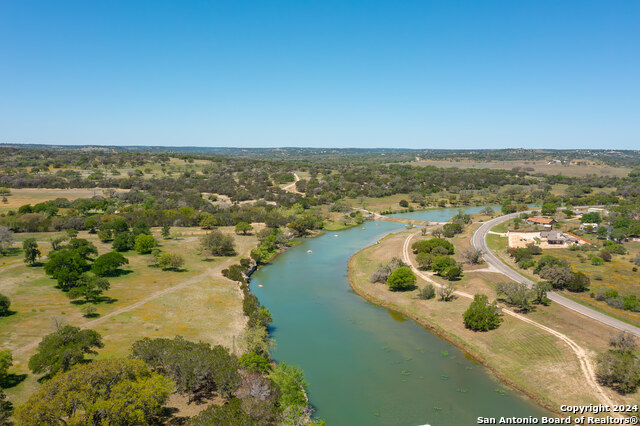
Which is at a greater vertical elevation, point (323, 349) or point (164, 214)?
point (164, 214)

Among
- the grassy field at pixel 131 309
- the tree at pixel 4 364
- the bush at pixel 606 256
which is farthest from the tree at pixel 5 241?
the bush at pixel 606 256

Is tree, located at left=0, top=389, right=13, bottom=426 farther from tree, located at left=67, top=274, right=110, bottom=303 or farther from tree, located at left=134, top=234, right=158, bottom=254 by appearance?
tree, located at left=134, top=234, right=158, bottom=254

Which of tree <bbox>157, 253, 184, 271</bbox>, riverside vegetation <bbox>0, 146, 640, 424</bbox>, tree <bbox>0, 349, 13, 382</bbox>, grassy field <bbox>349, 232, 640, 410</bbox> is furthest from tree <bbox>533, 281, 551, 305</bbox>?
tree <bbox>0, 349, 13, 382</bbox>

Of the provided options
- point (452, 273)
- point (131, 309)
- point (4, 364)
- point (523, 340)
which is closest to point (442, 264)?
point (452, 273)

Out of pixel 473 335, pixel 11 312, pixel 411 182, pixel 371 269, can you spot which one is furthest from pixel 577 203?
pixel 11 312

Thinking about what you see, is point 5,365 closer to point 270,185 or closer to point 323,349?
point 323,349

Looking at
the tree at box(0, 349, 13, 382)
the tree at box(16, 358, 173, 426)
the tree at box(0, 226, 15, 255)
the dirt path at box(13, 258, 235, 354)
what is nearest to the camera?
the tree at box(16, 358, 173, 426)

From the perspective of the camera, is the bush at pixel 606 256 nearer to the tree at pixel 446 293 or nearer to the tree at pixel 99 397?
the tree at pixel 446 293
